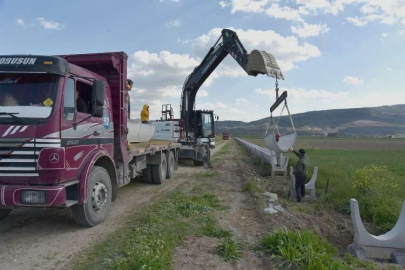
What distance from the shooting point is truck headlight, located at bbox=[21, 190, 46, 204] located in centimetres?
444

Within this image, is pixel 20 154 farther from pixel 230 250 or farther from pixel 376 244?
pixel 376 244

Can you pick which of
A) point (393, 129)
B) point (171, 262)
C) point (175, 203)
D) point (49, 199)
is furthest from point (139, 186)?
point (393, 129)

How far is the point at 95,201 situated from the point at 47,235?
92cm

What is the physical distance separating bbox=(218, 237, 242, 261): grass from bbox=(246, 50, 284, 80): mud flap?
6.78 meters

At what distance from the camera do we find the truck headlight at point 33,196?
444 centimetres

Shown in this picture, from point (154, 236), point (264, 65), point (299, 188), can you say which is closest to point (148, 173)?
point (299, 188)

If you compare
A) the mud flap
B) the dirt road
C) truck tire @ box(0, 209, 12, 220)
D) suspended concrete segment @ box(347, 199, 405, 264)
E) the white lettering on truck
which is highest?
the mud flap

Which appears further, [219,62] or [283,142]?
[219,62]

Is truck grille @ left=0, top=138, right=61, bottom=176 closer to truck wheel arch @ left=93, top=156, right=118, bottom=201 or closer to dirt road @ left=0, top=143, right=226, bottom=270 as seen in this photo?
dirt road @ left=0, top=143, right=226, bottom=270

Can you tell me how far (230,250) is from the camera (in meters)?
4.27

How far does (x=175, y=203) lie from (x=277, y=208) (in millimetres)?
2364

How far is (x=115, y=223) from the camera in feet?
18.9

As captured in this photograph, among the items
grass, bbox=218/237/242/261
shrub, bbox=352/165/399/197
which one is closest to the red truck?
grass, bbox=218/237/242/261

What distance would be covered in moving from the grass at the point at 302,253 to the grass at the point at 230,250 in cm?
40
